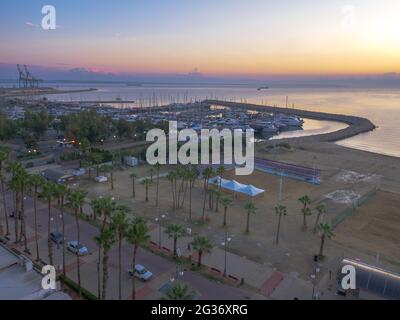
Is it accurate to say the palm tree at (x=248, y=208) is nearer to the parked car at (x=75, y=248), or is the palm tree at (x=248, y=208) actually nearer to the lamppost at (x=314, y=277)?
the lamppost at (x=314, y=277)

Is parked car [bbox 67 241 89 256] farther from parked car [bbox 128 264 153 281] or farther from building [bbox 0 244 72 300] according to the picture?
parked car [bbox 128 264 153 281]

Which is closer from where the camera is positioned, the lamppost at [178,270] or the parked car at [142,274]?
the parked car at [142,274]

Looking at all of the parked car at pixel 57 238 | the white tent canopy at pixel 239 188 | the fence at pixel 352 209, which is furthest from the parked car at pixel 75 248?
the fence at pixel 352 209

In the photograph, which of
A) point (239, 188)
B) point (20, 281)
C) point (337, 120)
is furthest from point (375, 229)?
point (337, 120)

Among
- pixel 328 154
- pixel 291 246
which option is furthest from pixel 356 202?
pixel 328 154

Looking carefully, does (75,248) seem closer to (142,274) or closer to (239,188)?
(142,274)

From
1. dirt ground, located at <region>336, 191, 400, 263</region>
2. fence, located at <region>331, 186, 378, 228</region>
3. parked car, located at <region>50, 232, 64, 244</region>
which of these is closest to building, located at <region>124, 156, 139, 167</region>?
parked car, located at <region>50, 232, 64, 244</region>

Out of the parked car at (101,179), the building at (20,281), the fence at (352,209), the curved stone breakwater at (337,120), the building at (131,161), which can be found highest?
the curved stone breakwater at (337,120)
